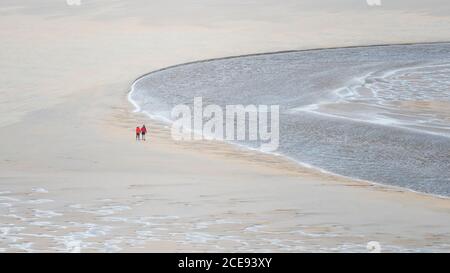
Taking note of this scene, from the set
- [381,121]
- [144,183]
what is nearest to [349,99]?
[381,121]

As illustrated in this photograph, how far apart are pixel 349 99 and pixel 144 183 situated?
8.62 metres

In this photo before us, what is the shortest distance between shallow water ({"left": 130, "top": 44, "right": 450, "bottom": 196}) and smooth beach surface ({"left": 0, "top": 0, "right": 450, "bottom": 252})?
0.76 metres

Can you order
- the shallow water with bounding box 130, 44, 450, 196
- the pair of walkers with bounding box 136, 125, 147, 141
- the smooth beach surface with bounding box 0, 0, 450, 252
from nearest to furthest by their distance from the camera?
the smooth beach surface with bounding box 0, 0, 450, 252
the shallow water with bounding box 130, 44, 450, 196
the pair of walkers with bounding box 136, 125, 147, 141

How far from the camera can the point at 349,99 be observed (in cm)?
2177

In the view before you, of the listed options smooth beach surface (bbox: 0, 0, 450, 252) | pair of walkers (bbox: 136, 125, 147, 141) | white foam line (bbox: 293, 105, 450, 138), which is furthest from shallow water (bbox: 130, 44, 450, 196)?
pair of walkers (bbox: 136, 125, 147, 141)

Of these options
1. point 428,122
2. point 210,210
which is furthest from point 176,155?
point 428,122

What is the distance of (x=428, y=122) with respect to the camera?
18.9 m

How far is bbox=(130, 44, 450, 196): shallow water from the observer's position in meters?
15.9

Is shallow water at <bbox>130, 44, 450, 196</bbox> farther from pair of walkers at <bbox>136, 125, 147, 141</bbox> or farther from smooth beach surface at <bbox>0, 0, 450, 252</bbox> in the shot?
pair of walkers at <bbox>136, 125, 147, 141</bbox>

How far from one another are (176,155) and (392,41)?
50.1 ft

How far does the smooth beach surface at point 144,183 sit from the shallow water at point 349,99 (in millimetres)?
763

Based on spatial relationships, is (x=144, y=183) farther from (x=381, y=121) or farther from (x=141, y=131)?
(x=381, y=121)

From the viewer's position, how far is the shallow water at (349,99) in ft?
52.2

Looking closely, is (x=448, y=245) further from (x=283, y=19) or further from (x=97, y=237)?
(x=283, y=19)
